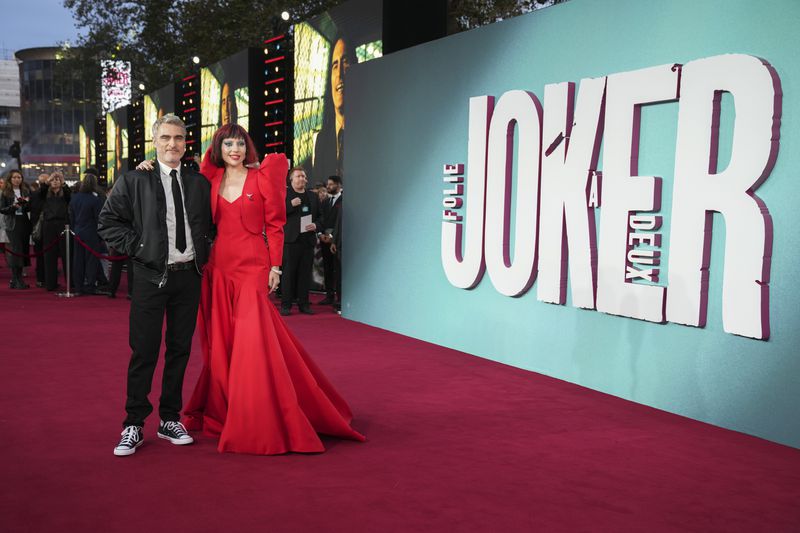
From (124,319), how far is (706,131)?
281 inches

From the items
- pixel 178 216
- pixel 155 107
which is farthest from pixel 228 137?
pixel 155 107

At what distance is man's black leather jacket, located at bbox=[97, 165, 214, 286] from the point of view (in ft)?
14.3

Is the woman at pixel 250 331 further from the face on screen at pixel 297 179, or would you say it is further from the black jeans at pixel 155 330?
the face on screen at pixel 297 179

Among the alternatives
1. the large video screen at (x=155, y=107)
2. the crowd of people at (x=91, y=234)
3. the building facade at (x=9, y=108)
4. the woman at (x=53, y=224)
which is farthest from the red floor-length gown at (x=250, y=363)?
the building facade at (x=9, y=108)

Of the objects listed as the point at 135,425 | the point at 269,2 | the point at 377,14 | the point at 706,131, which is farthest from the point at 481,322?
the point at 269,2

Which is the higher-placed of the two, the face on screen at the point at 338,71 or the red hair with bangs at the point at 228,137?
the face on screen at the point at 338,71

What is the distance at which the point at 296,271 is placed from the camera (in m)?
10.6

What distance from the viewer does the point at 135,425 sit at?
453cm

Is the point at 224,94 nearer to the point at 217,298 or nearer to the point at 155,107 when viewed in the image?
the point at 155,107

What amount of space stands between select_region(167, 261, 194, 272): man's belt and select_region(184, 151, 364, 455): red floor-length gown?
0.24 meters

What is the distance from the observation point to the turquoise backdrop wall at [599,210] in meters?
4.94

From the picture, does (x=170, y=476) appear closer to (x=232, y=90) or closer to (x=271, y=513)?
(x=271, y=513)

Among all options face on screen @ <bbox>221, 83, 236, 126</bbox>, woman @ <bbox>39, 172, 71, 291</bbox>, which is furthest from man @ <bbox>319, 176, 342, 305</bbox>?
face on screen @ <bbox>221, 83, 236, 126</bbox>

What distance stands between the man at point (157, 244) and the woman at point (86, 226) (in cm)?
812
